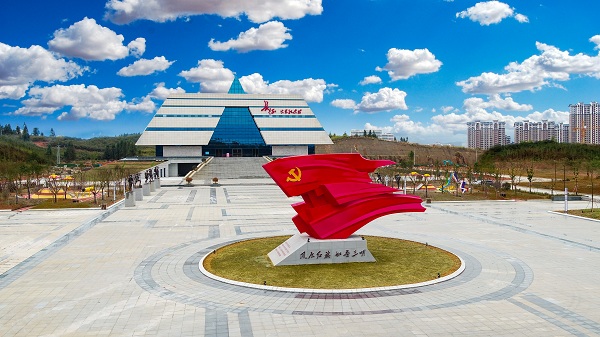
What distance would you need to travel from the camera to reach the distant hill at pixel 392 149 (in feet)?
293

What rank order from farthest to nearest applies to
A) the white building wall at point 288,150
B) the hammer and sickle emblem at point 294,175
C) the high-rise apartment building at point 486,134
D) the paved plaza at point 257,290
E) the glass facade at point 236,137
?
the high-rise apartment building at point 486,134
the white building wall at point 288,150
the glass facade at point 236,137
the hammer and sickle emblem at point 294,175
the paved plaza at point 257,290

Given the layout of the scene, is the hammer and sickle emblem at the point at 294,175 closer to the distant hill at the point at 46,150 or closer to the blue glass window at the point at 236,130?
the distant hill at the point at 46,150

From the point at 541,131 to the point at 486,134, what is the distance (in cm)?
1501

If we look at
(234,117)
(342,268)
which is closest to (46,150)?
(234,117)

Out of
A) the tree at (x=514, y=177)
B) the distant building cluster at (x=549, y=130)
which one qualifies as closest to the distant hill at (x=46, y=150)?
the tree at (x=514, y=177)

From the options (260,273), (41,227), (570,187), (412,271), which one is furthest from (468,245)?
(570,187)

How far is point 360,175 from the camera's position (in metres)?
13.6

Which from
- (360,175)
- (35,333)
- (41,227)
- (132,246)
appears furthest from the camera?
(41,227)

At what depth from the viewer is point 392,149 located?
9231cm

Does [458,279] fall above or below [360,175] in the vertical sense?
below

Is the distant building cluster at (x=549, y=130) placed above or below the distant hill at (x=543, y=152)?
above

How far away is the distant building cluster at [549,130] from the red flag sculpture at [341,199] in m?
80.5

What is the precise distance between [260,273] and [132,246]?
17.9 feet

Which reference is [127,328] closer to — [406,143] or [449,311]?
[449,311]
